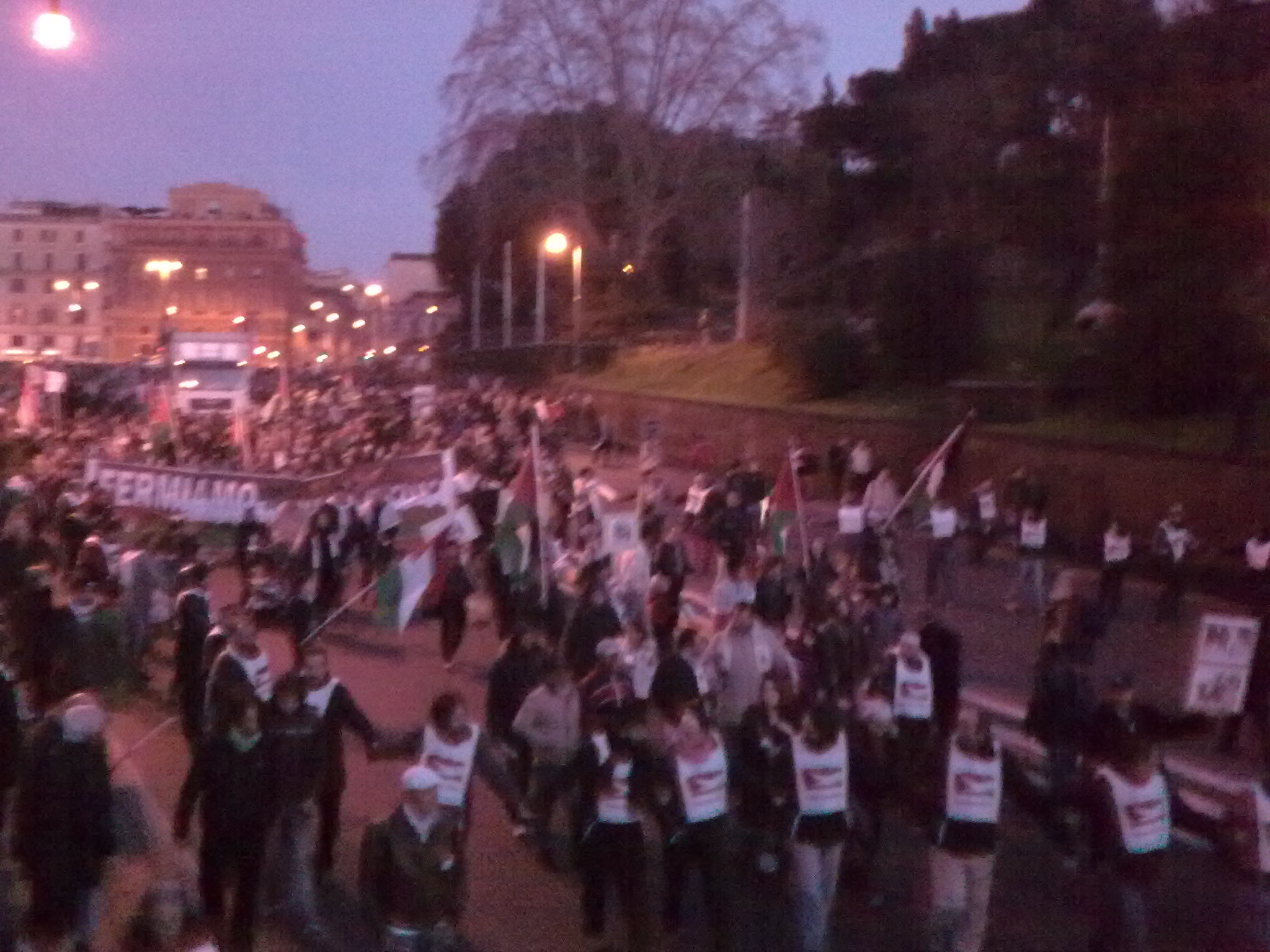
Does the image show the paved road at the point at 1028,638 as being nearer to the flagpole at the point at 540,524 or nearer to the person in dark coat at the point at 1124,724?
the person in dark coat at the point at 1124,724

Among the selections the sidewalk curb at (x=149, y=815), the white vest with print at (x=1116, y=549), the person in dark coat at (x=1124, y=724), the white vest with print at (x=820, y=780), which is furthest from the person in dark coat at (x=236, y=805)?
the white vest with print at (x=1116, y=549)

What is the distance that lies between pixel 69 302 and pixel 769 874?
99998 millimetres

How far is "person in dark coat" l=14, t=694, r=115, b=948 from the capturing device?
6289 millimetres

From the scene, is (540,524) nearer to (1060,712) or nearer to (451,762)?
(1060,712)

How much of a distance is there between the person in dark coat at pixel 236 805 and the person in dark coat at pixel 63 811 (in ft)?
1.49

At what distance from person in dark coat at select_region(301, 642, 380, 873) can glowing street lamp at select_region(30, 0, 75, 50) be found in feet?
14.1

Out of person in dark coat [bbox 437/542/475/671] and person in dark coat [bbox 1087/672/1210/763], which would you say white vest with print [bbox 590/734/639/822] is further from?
person in dark coat [bbox 437/542/475/671]

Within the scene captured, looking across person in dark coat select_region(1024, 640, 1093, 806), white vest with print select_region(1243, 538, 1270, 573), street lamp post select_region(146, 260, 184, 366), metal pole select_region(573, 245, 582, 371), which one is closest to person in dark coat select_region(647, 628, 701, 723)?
person in dark coat select_region(1024, 640, 1093, 806)

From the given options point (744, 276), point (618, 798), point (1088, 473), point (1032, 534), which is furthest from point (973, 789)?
point (744, 276)

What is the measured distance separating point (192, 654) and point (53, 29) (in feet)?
13.8

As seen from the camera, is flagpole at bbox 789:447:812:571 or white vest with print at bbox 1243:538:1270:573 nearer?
white vest with print at bbox 1243:538:1270:573

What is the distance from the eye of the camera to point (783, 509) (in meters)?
14.2

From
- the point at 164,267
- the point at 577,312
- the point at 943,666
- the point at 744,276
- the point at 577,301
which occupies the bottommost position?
the point at 943,666

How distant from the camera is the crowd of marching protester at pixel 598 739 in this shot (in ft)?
21.2
